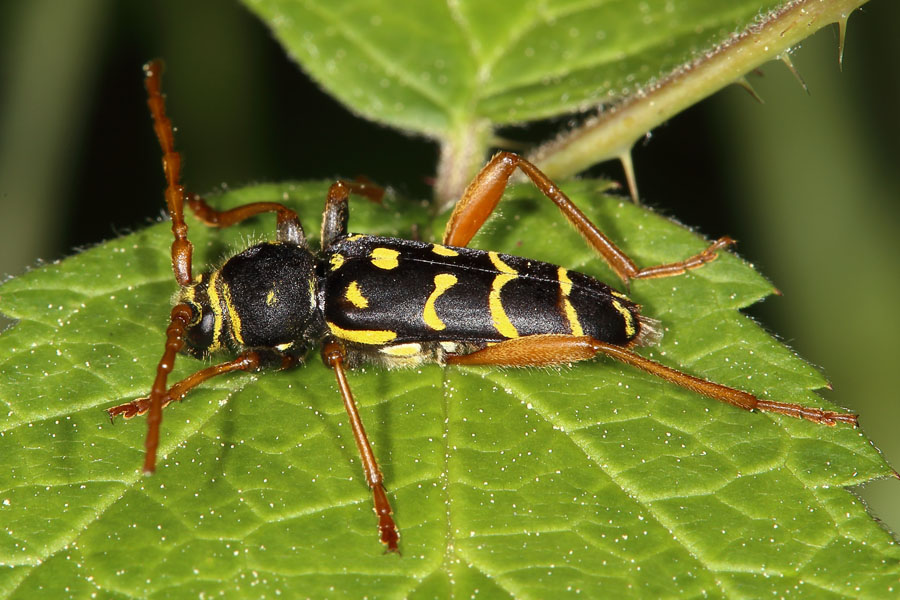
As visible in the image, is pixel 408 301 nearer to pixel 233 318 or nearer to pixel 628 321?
pixel 233 318

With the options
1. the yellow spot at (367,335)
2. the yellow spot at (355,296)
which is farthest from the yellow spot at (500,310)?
the yellow spot at (355,296)

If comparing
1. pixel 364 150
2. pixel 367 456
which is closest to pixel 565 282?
pixel 367 456

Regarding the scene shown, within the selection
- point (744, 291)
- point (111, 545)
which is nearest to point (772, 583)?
point (744, 291)

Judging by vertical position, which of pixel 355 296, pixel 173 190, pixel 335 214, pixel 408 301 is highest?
pixel 173 190

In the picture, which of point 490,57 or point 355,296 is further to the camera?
point 490,57

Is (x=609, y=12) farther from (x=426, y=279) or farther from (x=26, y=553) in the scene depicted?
(x=26, y=553)

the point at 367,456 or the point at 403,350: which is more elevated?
the point at 403,350

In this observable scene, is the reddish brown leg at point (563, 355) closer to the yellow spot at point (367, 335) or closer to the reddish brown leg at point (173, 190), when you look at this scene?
the yellow spot at point (367, 335)
